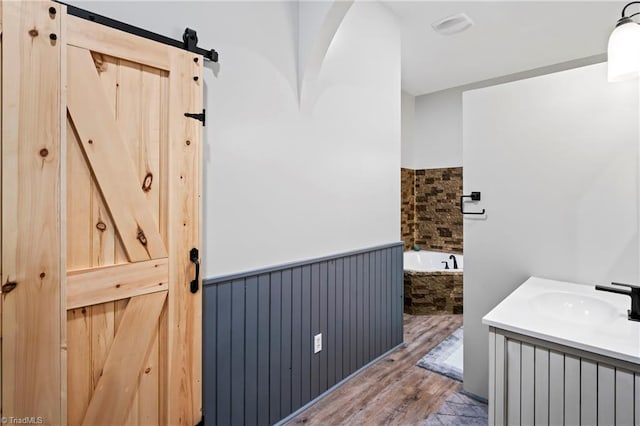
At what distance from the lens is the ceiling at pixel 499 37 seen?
2.75 meters

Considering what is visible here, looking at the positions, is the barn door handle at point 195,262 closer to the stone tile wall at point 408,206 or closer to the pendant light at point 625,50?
the pendant light at point 625,50

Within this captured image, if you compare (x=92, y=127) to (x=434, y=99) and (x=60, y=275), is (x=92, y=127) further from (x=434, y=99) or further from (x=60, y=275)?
(x=434, y=99)

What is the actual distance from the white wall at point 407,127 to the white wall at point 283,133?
207 centimetres

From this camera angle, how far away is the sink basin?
5.16 ft

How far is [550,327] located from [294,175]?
1475 millimetres

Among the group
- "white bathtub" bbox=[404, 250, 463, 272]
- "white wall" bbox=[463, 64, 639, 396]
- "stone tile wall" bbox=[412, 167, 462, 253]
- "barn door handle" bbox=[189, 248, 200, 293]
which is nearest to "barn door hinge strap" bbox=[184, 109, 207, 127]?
"barn door handle" bbox=[189, 248, 200, 293]

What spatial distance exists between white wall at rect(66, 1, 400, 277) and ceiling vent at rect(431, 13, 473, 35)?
1.73 feet

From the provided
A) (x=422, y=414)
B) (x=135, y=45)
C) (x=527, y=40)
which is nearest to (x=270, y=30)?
(x=135, y=45)

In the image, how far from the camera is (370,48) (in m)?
2.67

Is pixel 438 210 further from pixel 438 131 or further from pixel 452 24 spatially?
pixel 452 24

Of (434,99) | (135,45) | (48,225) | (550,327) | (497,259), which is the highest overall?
(434,99)

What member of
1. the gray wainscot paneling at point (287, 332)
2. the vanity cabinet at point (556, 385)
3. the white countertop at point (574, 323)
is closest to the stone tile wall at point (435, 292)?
the gray wainscot paneling at point (287, 332)

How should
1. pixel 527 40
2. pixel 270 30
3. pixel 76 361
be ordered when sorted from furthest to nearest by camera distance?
pixel 527 40 → pixel 270 30 → pixel 76 361

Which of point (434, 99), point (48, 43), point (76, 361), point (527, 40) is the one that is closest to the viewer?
point (48, 43)
